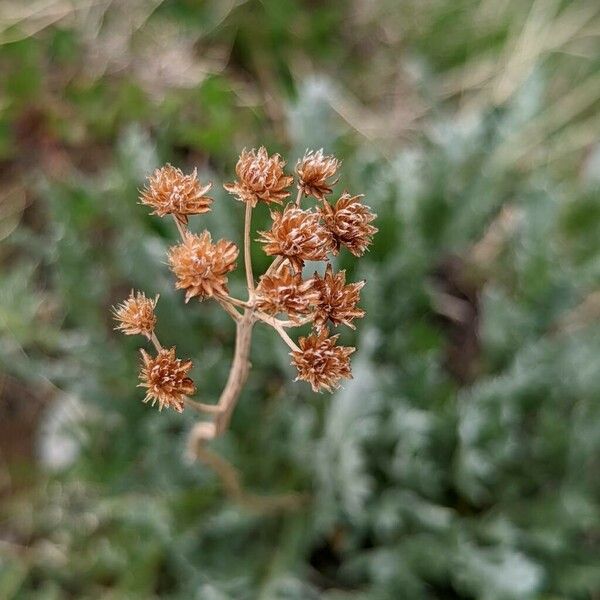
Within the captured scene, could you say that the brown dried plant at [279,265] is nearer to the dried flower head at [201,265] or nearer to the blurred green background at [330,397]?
the dried flower head at [201,265]

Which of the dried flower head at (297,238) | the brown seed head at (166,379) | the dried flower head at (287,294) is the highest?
the dried flower head at (297,238)

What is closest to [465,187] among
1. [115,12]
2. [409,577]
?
[409,577]

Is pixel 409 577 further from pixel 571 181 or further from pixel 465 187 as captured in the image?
pixel 571 181

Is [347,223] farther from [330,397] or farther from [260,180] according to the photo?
[330,397]

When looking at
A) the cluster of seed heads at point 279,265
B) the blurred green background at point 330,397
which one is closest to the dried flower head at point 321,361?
the cluster of seed heads at point 279,265

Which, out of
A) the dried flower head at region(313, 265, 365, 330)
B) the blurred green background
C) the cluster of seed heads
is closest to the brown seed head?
the cluster of seed heads

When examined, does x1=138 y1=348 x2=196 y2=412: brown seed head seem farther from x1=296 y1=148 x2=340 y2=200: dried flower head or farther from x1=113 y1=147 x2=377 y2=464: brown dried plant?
x1=296 y1=148 x2=340 y2=200: dried flower head
